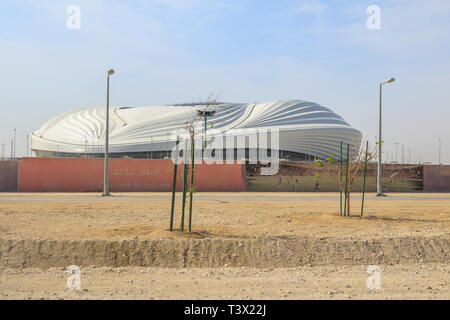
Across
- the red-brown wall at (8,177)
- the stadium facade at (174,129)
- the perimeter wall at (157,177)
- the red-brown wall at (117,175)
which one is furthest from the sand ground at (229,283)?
the stadium facade at (174,129)

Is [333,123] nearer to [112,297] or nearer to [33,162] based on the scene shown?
[33,162]

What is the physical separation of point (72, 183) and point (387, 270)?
26975mm

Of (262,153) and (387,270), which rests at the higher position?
(262,153)

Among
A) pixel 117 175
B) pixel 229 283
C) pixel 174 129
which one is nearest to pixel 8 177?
pixel 117 175

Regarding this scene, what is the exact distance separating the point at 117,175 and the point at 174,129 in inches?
1225

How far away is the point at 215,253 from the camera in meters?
9.07

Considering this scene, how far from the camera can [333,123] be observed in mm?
67250

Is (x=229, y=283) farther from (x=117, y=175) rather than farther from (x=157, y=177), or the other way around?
(x=117, y=175)

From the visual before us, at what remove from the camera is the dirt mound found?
859 centimetres

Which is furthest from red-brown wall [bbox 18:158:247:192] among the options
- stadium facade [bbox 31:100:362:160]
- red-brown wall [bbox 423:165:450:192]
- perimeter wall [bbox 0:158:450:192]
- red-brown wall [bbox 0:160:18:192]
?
stadium facade [bbox 31:100:362:160]

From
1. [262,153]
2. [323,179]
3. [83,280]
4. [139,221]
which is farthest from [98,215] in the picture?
[262,153]

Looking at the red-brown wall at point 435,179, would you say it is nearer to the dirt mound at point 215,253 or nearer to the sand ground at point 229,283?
the dirt mound at point 215,253

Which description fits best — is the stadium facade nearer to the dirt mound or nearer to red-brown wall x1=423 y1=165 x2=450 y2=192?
red-brown wall x1=423 y1=165 x2=450 y2=192

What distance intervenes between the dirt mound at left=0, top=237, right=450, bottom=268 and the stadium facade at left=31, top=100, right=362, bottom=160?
45741 mm
